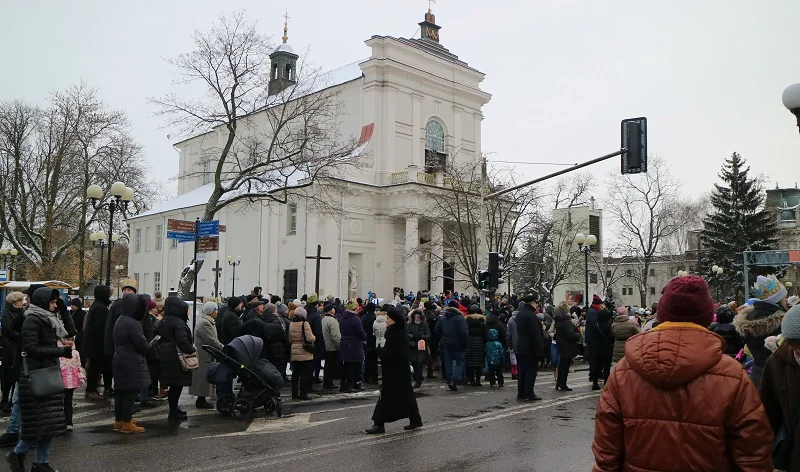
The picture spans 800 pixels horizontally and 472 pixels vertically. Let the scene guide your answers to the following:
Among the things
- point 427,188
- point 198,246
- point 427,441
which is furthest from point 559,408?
point 427,188

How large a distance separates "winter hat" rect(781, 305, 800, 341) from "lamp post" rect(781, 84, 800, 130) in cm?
441

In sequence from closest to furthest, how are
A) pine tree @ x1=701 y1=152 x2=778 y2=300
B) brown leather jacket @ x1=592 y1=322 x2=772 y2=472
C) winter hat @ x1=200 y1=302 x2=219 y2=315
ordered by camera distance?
brown leather jacket @ x1=592 y1=322 x2=772 y2=472
winter hat @ x1=200 y1=302 x2=219 y2=315
pine tree @ x1=701 y1=152 x2=778 y2=300

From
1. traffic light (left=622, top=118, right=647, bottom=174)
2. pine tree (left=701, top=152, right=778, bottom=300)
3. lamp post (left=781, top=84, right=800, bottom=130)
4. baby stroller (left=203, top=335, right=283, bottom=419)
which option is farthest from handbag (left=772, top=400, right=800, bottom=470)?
pine tree (left=701, top=152, right=778, bottom=300)

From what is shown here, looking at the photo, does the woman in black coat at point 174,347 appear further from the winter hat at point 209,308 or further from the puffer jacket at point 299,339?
the puffer jacket at point 299,339

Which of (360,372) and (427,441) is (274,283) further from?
(427,441)

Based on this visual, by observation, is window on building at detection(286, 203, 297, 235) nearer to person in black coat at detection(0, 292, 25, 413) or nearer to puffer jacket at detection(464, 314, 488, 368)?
puffer jacket at detection(464, 314, 488, 368)

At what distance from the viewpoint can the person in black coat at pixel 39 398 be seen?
7.04 meters

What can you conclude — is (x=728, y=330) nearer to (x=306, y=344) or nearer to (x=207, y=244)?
(x=306, y=344)

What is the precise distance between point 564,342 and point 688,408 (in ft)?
37.6

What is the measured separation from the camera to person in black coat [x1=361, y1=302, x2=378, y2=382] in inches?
652

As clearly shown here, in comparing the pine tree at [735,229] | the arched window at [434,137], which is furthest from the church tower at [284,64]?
the pine tree at [735,229]

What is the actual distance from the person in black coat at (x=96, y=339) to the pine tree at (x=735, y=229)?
4736cm

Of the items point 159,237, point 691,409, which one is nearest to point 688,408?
point 691,409

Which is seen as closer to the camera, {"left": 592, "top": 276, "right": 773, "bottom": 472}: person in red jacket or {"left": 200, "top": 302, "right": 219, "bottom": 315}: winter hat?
{"left": 592, "top": 276, "right": 773, "bottom": 472}: person in red jacket
